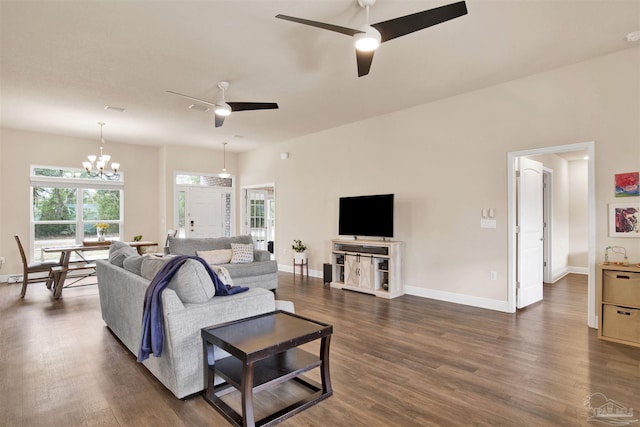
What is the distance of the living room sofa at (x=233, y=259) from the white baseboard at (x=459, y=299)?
227 centimetres

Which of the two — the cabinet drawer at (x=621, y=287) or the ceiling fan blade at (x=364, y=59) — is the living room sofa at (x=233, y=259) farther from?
the cabinet drawer at (x=621, y=287)

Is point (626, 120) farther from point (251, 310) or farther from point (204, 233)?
point (204, 233)

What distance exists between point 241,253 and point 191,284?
3.06 metres

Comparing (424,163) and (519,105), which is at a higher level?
(519,105)

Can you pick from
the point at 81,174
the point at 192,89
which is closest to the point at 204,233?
the point at 81,174

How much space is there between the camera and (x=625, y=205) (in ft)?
11.7

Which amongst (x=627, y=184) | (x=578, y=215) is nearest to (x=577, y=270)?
(x=578, y=215)

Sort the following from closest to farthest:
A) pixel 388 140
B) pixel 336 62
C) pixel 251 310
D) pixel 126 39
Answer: pixel 251 310 → pixel 126 39 → pixel 336 62 → pixel 388 140

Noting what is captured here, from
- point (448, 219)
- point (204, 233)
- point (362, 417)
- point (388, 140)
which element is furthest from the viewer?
point (204, 233)

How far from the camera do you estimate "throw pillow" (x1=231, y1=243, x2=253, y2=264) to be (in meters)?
5.45

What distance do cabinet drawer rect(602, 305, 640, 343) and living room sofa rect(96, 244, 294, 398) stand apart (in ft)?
10.6

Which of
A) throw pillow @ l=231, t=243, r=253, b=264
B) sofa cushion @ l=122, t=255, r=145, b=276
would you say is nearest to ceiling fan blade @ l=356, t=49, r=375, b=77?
sofa cushion @ l=122, t=255, r=145, b=276

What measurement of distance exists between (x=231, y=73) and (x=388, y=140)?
282 centimetres

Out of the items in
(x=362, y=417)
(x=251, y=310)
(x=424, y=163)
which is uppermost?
(x=424, y=163)
